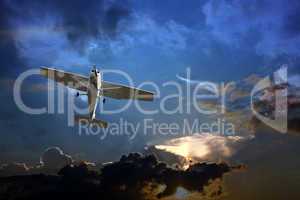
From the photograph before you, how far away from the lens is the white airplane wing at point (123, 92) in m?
21.0

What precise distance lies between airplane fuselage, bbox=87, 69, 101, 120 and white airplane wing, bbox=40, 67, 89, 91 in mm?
444

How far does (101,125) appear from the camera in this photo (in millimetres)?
21156

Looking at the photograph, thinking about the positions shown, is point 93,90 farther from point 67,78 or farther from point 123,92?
point 123,92

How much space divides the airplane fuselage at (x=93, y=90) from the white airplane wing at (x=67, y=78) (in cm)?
44

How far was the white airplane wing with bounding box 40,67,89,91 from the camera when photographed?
19891 mm

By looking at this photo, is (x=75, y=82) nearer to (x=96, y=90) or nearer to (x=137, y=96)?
(x=96, y=90)

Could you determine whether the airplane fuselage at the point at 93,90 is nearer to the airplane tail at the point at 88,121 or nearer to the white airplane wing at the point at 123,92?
the airplane tail at the point at 88,121

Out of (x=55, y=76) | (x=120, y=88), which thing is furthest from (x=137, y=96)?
(x=55, y=76)

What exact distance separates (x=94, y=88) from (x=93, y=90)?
0.43ft

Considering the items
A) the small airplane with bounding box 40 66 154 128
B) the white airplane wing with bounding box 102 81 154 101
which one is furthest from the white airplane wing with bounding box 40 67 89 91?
the white airplane wing with bounding box 102 81 154 101

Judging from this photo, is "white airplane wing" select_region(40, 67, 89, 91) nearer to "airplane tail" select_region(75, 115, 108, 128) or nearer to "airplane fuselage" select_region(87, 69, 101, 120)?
"airplane fuselage" select_region(87, 69, 101, 120)

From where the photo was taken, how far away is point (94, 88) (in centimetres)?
2014

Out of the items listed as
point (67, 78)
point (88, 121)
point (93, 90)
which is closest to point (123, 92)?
point (93, 90)

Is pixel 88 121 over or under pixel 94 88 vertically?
under
